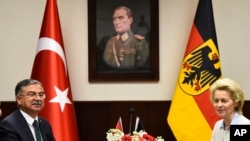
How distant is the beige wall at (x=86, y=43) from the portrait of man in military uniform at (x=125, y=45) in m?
0.20

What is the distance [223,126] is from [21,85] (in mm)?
1383

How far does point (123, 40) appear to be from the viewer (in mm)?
4172

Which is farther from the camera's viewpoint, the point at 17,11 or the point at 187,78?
the point at 17,11

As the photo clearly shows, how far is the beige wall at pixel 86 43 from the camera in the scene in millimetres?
4145

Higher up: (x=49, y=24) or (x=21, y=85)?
(x=49, y=24)

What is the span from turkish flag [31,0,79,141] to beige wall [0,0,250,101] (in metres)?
0.26

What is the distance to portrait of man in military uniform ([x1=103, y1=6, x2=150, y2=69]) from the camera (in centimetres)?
416

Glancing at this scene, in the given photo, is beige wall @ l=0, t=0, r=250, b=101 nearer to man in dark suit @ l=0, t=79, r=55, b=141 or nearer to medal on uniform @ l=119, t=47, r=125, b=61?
medal on uniform @ l=119, t=47, r=125, b=61

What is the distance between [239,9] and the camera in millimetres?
4145

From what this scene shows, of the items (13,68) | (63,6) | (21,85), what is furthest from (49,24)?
(21,85)

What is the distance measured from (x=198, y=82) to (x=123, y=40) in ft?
2.99

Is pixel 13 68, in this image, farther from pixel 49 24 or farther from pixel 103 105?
pixel 103 105

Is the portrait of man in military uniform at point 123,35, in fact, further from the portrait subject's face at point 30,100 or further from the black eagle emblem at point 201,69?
the portrait subject's face at point 30,100

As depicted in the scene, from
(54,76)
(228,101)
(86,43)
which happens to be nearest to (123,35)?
(86,43)
